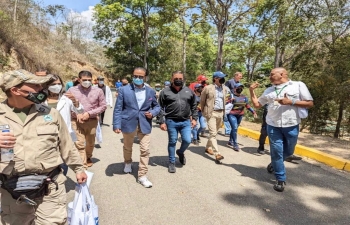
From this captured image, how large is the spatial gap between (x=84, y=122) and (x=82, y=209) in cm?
237

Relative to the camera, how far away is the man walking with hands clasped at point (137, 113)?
425 cm

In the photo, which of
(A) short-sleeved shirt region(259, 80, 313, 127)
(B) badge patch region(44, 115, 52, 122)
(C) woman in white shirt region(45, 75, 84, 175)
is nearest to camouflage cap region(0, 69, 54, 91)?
(B) badge patch region(44, 115, 52, 122)

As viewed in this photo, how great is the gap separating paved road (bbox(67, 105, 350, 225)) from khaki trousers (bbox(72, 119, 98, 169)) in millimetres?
458

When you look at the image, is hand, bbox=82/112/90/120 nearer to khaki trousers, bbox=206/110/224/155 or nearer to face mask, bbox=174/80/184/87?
face mask, bbox=174/80/184/87

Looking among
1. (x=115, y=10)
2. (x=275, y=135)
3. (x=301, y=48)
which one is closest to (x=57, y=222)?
(x=275, y=135)

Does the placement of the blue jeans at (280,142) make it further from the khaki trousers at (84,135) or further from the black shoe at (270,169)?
the khaki trousers at (84,135)

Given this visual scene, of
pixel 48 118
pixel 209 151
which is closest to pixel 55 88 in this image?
pixel 48 118

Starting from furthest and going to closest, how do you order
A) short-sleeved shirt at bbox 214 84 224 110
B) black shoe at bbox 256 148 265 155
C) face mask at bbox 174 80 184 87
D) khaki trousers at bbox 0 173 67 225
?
1. black shoe at bbox 256 148 265 155
2. short-sleeved shirt at bbox 214 84 224 110
3. face mask at bbox 174 80 184 87
4. khaki trousers at bbox 0 173 67 225

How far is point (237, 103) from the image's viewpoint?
20.8 ft

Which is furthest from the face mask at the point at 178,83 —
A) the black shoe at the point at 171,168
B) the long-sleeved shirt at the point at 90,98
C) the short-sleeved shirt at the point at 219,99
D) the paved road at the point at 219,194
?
the paved road at the point at 219,194

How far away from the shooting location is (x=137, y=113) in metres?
4.29

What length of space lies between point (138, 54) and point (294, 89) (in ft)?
105

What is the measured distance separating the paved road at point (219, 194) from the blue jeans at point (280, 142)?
1.23 feet

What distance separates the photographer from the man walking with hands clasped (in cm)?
425
